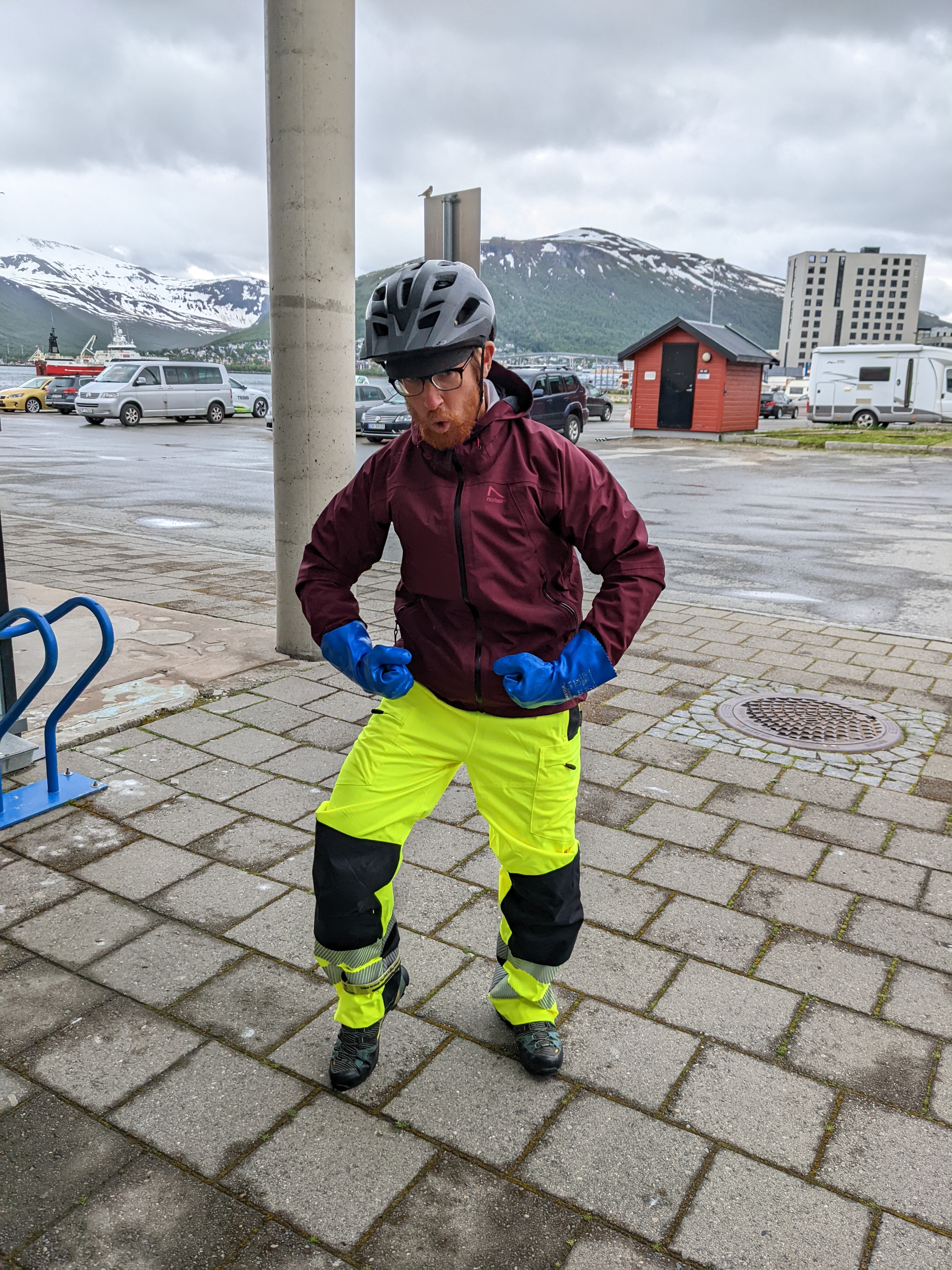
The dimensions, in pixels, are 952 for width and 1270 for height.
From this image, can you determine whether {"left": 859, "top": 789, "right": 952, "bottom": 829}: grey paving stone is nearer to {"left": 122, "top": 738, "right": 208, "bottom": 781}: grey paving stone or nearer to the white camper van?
{"left": 122, "top": 738, "right": 208, "bottom": 781}: grey paving stone

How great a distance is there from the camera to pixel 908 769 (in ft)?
14.9

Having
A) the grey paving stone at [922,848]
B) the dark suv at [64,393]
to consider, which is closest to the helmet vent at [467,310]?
the grey paving stone at [922,848]

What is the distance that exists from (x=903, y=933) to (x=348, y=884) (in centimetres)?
193

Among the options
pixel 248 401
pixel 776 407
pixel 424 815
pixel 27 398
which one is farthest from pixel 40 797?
pixel 776 407

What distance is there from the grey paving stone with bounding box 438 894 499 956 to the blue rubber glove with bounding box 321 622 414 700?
111cm

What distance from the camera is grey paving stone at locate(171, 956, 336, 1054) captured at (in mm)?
2656

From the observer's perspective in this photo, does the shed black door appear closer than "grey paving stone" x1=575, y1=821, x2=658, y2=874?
No

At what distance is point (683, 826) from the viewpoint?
3.96m

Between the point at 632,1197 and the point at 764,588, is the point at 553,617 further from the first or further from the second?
the point at 764,588

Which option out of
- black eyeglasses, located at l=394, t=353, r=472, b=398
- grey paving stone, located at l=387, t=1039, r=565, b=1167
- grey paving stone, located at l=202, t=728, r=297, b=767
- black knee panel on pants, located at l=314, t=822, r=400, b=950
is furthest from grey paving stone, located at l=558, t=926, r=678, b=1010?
grey paving stone, located at l=202, t=728, r=297, b=767

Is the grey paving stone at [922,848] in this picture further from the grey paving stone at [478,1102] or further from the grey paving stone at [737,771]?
the grey paving stone at [478,1102]

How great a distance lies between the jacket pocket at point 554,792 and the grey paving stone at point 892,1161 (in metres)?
0.94

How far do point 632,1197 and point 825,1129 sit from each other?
21.2 inches

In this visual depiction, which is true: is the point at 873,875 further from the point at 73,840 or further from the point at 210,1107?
the point at 73,840
